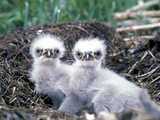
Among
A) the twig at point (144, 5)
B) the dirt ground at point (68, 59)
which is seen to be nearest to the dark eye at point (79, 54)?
the dirt ground at point (68, 59)

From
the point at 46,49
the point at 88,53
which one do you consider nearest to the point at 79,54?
the point at 88,53

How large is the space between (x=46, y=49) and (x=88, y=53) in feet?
1.75

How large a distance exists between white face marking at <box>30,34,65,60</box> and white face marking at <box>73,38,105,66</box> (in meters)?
0.26

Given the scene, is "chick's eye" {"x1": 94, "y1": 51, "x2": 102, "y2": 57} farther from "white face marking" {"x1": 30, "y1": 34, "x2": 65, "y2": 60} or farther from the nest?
the nest

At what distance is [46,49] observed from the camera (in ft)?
24.2

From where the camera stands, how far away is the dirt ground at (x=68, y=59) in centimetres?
750

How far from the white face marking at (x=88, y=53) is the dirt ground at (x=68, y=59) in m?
0.63

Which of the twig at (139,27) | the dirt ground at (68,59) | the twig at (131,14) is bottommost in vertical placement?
the dirt ground at (68,59)

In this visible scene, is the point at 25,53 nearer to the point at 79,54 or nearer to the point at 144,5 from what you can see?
the point at 79,54

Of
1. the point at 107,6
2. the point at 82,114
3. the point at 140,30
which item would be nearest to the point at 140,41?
the point at 140,30

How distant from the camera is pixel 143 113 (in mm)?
5766

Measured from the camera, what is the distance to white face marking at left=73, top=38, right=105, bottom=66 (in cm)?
712

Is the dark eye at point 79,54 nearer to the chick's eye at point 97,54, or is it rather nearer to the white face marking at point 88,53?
the white face marking at point 88,53

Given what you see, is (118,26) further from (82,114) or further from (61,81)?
→ (82,114)
